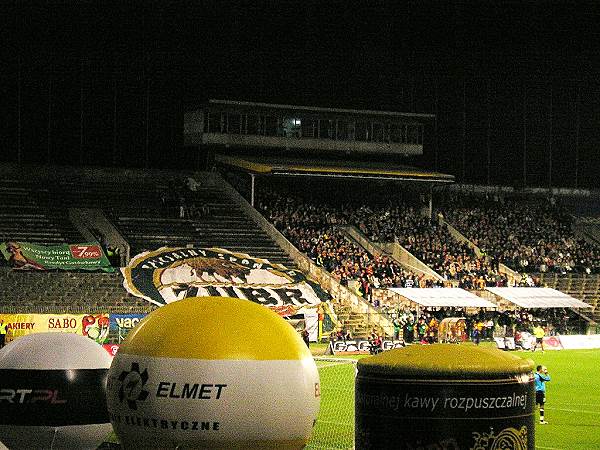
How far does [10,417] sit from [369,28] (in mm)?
50356

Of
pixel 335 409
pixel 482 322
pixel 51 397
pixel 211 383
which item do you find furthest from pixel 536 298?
pixel 211 383

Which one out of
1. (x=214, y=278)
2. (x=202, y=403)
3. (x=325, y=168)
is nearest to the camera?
(x=202, y=403)

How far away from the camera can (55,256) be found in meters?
50.7

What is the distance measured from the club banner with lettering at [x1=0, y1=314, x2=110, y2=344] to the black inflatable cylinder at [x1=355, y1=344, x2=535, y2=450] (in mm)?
32259

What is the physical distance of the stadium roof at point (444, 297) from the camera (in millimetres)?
53050

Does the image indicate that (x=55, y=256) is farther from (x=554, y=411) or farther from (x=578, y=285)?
(x=554, y=411)

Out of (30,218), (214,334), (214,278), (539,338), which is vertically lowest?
(539,338)

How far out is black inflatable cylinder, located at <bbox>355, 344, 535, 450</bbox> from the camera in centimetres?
677

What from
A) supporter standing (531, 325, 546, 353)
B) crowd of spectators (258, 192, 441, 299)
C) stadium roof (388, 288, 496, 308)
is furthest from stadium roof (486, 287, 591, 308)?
supporter standing (531, 325, 546, 353)

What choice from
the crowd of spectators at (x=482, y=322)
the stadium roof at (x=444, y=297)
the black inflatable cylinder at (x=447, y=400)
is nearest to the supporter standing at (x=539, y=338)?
the crowd of spectators at (x=482, y=322)

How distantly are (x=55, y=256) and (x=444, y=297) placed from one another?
674 inches

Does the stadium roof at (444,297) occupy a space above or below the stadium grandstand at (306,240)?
below

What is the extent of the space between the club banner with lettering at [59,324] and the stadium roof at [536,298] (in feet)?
74.1

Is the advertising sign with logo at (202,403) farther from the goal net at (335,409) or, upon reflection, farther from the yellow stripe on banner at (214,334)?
the goal net at (335,409)
